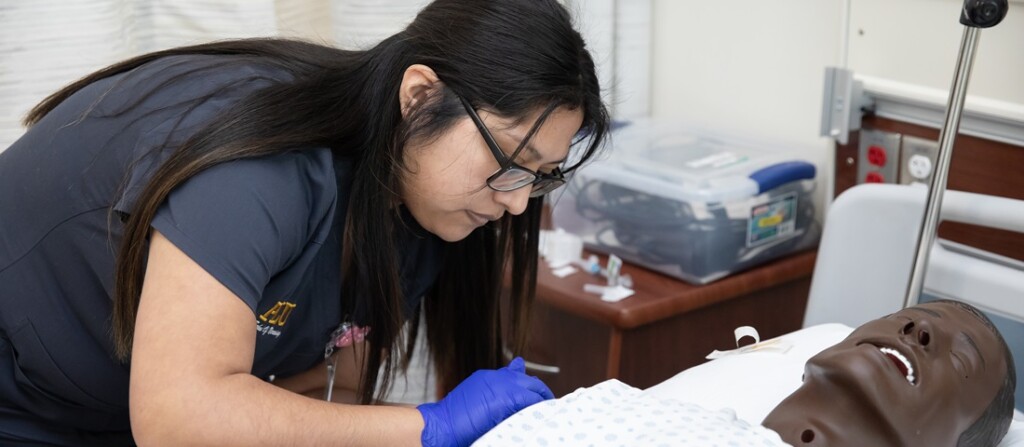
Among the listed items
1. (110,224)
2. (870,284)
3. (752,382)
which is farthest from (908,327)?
(110,224)

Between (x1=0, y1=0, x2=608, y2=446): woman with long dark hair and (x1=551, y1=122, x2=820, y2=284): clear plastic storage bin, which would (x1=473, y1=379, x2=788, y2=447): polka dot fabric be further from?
(x1=551, y1=122, x2=820, y2=284): clear plastic storage bin

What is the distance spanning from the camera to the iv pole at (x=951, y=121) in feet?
4.70

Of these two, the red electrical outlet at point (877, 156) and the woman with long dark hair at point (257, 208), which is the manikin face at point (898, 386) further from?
the red electrical outlet at point (877, 156)

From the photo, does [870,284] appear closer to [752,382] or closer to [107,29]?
[752,382]

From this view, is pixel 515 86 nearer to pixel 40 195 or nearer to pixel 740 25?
pixel 40 195

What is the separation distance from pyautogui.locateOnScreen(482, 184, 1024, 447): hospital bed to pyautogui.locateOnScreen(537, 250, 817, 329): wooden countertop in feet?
0.68

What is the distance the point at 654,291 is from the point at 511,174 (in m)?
0.76

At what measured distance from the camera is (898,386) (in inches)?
51.8

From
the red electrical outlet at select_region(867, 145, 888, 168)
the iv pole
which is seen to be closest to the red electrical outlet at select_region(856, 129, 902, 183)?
the red electrical outlet at select_region(867, 145, 888, 168)

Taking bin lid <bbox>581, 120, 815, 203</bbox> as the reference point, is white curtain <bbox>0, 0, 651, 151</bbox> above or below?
above

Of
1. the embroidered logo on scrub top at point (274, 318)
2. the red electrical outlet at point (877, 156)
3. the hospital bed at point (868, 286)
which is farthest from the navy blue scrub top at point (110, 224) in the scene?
the red electrical outlet at point (877, 156)

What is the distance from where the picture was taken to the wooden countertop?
1.91 metres

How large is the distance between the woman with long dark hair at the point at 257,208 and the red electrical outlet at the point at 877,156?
761mm

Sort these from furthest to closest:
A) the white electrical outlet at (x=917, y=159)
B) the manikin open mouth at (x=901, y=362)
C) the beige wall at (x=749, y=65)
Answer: the beige wall at (x=749, y=65) → the white electrical outlet at (x=917, y=159) → the manikin open mouth at (x=901, y=362)
